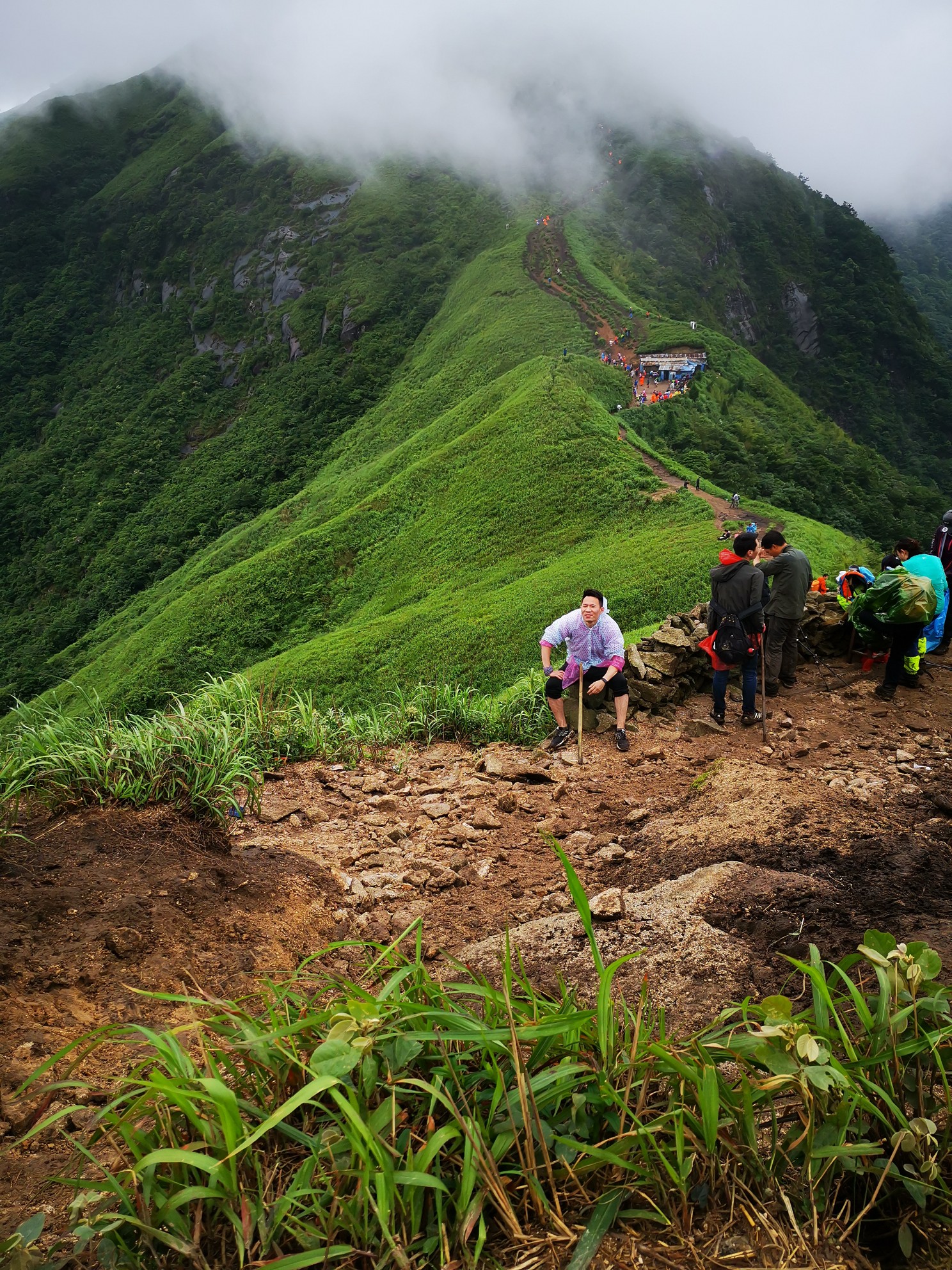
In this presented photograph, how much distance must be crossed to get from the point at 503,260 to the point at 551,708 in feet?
177

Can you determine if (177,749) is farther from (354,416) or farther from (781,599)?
(354,416)

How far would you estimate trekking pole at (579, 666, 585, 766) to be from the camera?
5.31 metres

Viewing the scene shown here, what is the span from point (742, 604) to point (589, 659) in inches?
52.6

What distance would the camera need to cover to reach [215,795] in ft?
12.2

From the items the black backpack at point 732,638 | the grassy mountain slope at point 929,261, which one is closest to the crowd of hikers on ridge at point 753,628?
the black backpack at point 732,638

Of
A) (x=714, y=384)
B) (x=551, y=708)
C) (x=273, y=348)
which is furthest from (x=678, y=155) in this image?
(x=551, y=708)

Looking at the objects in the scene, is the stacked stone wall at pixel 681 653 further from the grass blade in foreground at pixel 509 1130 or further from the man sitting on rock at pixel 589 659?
A: the grass blade in foreground at pixel 509 1130

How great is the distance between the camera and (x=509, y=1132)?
4.50 ft

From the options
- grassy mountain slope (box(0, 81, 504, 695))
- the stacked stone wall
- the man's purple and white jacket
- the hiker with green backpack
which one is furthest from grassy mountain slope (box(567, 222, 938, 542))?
grassy mountain slope (box(0, 81, 504, 695))

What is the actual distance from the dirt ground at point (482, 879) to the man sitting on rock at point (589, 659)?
58 centimetres

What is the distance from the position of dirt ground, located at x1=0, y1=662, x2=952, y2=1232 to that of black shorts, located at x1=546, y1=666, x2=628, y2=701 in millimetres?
704

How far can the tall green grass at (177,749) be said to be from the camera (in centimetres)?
340

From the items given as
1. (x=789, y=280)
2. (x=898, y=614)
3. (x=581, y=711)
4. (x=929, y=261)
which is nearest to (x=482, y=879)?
(x=581, y=711)

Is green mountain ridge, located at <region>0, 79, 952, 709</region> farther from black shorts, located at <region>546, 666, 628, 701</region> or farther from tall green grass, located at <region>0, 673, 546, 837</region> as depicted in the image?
tall green grass, located at <region>0, 673, 546, 837</region>
